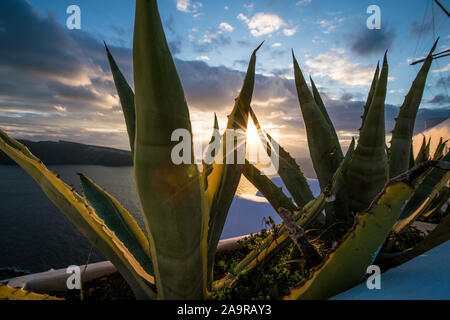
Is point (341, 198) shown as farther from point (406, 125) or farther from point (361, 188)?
point (406, 125)

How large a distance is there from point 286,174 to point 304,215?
550 millimetres

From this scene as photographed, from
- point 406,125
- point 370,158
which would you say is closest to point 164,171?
point 370,158

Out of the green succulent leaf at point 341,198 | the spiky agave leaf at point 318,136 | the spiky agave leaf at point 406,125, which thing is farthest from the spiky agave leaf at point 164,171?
the spiky agave leaf at point 406,125

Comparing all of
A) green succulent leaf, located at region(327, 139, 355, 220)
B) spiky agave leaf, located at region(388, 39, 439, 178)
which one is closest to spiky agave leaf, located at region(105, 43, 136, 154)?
green succulent leaf, located at region(327, 139, 355, 220)

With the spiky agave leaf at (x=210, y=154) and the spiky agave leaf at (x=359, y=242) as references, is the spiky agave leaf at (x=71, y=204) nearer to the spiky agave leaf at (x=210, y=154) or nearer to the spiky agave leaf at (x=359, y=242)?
the spiky agave leaf at (x=210, y=154)

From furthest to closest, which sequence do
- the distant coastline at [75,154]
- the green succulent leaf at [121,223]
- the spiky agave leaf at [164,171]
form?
the distant coastline at [75,154] < the green succulent leaf at [121,223] < the spiky agave leaf at [164,171]

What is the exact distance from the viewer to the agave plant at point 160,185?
34cm

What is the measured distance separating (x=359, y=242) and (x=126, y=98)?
31.5 inches

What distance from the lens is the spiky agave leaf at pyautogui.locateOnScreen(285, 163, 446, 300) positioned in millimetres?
425

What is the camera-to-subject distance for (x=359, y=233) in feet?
1.45

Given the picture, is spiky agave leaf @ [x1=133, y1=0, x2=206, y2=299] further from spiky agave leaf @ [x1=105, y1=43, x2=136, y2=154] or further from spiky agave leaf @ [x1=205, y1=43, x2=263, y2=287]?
spiky agave leaf @ [x1=105, y1=43, x2=136, y2=154]

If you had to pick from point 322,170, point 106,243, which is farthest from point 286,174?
point 106,243

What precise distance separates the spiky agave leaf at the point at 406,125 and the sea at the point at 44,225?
0.88 m
